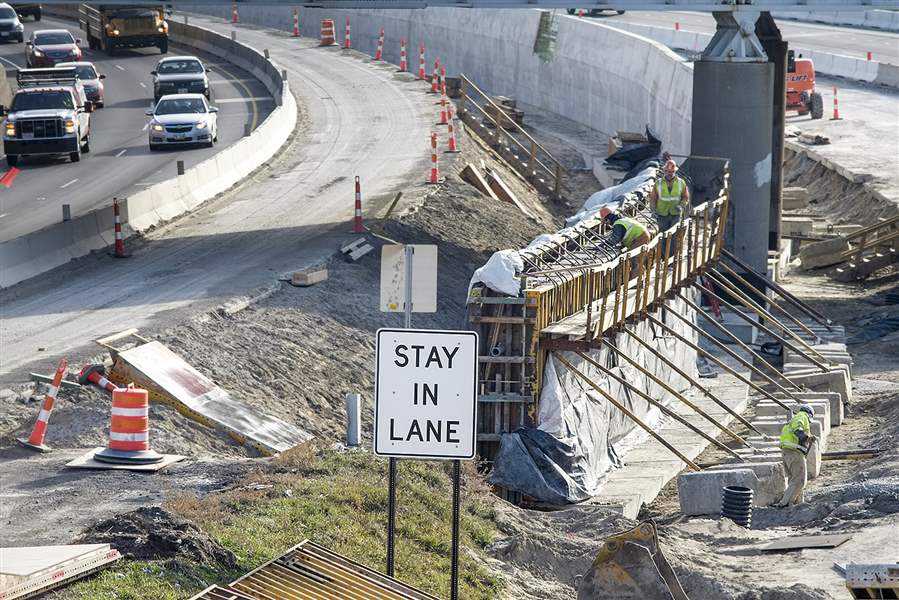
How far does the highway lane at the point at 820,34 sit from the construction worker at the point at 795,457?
48.2 metres

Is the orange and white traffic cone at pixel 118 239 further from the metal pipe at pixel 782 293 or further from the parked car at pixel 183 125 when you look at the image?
the metal pipe at pixel 782 293

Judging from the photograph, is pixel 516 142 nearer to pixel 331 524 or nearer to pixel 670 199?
pixel 670 199

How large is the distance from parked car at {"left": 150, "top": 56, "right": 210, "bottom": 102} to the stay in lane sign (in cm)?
4053

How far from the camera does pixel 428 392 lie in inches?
443

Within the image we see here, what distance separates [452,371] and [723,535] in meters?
8.64

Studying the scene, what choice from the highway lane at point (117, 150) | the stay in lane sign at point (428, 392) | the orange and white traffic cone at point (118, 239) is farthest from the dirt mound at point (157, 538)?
the highway lane at point (117, 150)

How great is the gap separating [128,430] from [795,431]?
966 centimetres

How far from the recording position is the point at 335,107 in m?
51.0

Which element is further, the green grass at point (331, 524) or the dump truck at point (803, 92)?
the dump truck at point (803, 92)

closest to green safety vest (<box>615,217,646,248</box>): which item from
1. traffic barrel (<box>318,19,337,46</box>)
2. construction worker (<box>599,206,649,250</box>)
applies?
construction worker (<box>599,206,649,250</box>)

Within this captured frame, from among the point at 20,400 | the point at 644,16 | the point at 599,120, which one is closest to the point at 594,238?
the point at 20,400

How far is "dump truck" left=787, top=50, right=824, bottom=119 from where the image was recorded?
191ft

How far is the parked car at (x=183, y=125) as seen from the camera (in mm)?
42812

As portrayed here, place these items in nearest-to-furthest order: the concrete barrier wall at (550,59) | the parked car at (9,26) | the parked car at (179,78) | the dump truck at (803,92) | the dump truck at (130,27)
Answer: the parked car at (179,78)
the concrete barrier wall at (550,59)
the dump truck at (803,92)
the dump truck at (130,27)
the parked car at (9,26)
